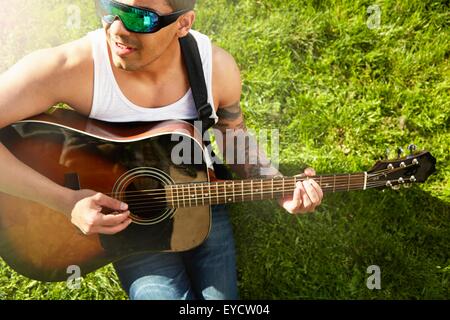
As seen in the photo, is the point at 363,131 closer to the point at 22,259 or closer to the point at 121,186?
the point at 121,186

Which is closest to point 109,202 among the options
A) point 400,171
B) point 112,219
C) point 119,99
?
point 112,219

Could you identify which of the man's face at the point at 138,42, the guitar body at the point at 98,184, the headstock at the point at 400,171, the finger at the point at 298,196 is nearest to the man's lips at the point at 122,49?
the man's face at the point at 138,42

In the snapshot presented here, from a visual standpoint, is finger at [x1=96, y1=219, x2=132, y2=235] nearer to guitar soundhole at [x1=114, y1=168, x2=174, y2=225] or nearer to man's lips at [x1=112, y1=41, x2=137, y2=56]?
guitar soundhole at [x1=114, y1=168, x2=174, y2=225]

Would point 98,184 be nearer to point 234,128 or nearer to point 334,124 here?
point 234,128

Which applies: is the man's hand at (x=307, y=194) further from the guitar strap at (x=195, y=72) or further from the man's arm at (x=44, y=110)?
the man's arm at (x=44, y=110)

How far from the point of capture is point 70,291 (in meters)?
3.24

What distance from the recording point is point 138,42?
208cm

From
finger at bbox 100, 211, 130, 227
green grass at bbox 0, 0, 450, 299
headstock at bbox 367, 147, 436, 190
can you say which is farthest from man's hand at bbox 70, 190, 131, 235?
headstock at bbox 367, 147, 436, 190

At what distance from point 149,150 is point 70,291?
4.71 feet

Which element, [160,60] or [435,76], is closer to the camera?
[160,60]

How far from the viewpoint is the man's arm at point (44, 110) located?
2092 mm

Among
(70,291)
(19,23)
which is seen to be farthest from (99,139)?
(19,23)

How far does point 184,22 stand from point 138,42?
0.75 feet

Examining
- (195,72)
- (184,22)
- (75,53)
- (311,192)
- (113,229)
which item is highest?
(184,22)
